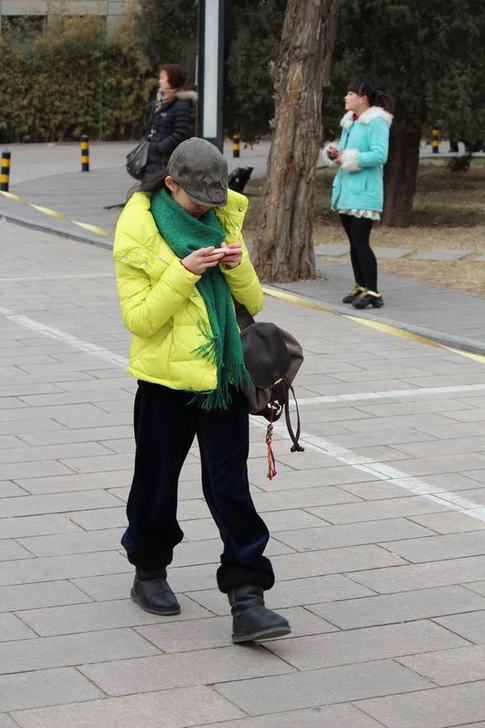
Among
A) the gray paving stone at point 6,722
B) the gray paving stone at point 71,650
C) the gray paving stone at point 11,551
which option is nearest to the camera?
the gray paving stone at point 6,722

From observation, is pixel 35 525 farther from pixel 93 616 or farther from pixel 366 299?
pixel 366 299

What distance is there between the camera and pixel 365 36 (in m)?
17.9

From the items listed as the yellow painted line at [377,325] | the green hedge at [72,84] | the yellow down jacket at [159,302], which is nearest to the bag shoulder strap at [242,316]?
the yellow down jacket at [159,302]

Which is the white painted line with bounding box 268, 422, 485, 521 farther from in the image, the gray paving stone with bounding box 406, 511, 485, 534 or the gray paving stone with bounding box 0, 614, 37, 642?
the gray paving stone with bounding box 0, 614, 37, 642

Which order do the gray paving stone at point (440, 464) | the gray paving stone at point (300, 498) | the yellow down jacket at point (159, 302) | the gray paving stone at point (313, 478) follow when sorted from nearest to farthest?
the yellow down jacket at point (159, 302), the gray paving stone at point (300, 498), the gray paving stone at point (313, 478), the gray paving stone at point (440, 464)

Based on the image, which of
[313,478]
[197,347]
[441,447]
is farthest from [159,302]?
[441,447]

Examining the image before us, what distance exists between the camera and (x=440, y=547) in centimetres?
596

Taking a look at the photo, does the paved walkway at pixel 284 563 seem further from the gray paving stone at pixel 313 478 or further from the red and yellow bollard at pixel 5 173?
the red and yellow bollard at pixel 5 173

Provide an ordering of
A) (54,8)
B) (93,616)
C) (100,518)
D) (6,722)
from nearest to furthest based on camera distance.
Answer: (6,722) < (93,616) < (100,518) < (54,8)

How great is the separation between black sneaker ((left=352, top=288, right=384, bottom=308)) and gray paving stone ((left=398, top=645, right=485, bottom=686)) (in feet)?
23.7

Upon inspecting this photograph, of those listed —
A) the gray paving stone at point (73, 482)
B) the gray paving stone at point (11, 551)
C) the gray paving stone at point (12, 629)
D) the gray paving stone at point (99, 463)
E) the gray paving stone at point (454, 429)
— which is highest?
the gray paving stone at point (454, 429)

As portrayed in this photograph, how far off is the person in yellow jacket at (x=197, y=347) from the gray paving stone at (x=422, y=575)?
71 centimetres

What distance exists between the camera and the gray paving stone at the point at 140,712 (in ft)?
13.8

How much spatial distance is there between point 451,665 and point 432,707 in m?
0.36
